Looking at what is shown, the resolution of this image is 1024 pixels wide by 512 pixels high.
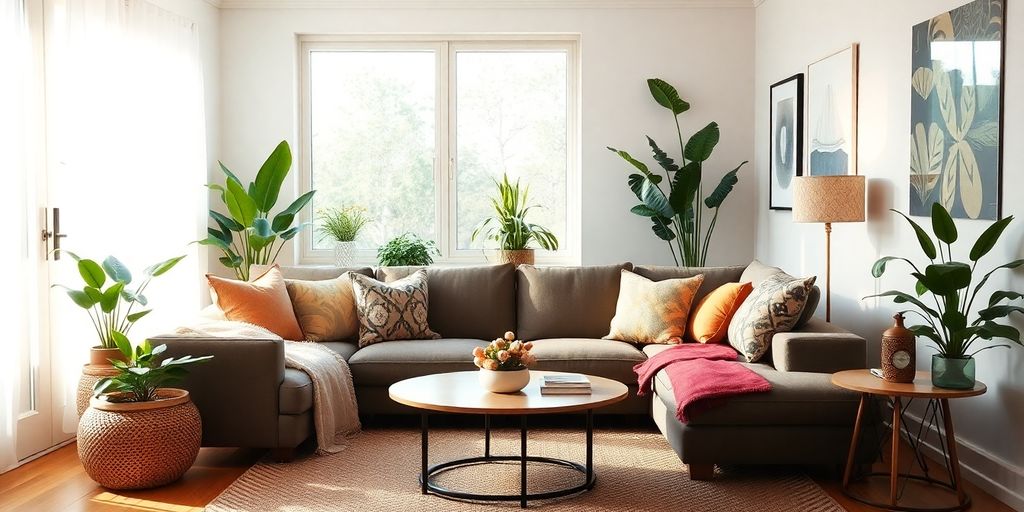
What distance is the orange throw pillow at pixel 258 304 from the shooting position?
510cm

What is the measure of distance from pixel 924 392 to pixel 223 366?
9.51 feet

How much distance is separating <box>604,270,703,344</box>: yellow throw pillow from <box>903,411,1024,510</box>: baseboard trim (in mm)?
1490

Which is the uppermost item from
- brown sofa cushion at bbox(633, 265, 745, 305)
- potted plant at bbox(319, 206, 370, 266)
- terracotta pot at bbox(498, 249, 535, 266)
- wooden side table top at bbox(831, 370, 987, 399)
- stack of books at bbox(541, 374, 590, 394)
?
potted plant at bbox(319, 206, 370, 266)

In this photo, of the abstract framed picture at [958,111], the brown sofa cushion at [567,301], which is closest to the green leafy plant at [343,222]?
the brown sofa cushion at [567,301]

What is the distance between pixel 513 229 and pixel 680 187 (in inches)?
44.9

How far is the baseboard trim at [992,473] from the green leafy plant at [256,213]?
4.09 m

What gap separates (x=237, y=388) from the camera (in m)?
4.34

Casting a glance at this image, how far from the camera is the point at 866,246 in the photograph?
5004mm

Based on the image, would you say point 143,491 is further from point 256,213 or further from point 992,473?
point 992,473

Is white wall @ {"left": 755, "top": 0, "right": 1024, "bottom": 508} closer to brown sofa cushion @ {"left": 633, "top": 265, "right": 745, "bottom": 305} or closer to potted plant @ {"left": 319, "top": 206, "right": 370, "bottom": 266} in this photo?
brown sofa cushion @ {"left": 633, "top": 265, "right": 745, "bottom": 305}

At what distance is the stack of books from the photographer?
395 cm

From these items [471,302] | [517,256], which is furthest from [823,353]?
[517,256]

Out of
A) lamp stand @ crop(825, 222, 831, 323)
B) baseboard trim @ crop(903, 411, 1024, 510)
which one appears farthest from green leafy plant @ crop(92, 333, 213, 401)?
baseboard trim @ crop(903, 411, 1024, 510)

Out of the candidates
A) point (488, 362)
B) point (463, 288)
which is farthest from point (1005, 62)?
point (463, 288)
